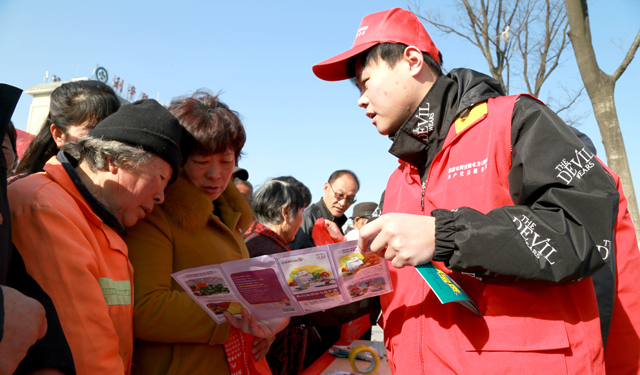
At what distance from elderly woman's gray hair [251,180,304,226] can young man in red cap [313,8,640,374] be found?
214 cm

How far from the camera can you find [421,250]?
122 centimetres

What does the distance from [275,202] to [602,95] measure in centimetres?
440

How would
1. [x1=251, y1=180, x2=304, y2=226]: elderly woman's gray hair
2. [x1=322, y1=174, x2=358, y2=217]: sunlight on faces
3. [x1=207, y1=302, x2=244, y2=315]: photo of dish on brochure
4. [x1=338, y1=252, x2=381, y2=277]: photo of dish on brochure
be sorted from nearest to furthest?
[x1=338, y1=252, x2=381, y2=277]: photo of dish on brochure → [x1=207, y1=302, x2=244, y2=315]: photo of dish on brochure → [x1=251, y1=180, x2=304, y2=226]: elderly woman's gray hair → [x1=322, y1=174, x2=358, y2=217]: sunlight on faces

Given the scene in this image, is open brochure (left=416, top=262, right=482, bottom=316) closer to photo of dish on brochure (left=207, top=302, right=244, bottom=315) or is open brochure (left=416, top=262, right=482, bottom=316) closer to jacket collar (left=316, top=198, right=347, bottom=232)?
photo of dish on brochure (left=207, top=302, right=244, bottom=315)

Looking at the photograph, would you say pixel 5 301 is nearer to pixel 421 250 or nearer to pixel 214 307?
pixel 214 307

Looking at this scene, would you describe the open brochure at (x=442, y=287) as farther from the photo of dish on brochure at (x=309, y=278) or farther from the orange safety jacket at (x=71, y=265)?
the orange safety jacket at (x=71, y=265)

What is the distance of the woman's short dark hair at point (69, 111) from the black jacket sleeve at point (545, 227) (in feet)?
6.87

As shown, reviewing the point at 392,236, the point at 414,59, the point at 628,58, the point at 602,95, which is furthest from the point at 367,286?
the point at 628,58

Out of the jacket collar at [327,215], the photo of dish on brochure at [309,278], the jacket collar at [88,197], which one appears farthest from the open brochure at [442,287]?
the jacket collar at [327,215]

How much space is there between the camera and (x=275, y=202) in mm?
3725

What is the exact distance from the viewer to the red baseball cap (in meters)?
1.79

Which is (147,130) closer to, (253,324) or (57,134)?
(253,324)

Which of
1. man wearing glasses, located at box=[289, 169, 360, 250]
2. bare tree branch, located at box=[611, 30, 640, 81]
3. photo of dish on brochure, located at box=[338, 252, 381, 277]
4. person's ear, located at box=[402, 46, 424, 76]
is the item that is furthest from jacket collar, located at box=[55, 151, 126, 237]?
bare tree branch, located at box=[611, 30, 640, 81]

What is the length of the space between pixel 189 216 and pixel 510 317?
1.30 metres
